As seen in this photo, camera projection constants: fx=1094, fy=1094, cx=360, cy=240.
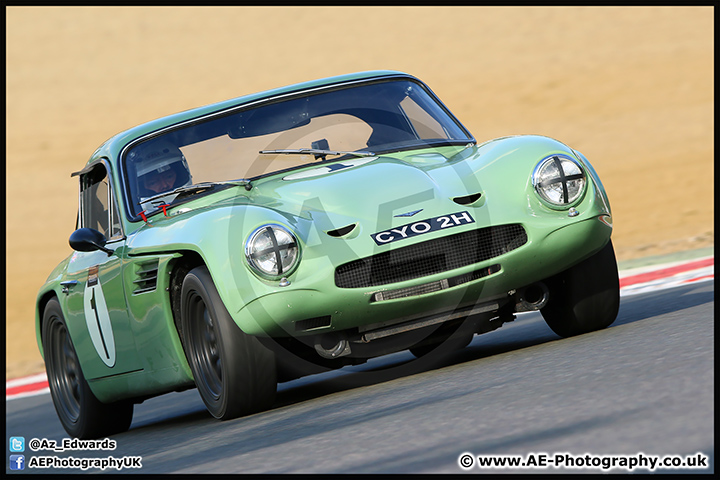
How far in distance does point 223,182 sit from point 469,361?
1.60 metres

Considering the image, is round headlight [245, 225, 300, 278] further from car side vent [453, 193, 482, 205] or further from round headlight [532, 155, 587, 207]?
round headlight [532, 155, 587, 207]

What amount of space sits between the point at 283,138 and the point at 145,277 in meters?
1.20

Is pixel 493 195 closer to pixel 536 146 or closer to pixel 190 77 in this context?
pixel 536 146

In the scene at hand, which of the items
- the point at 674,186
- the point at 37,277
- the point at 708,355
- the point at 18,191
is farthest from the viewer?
the point at 18,191

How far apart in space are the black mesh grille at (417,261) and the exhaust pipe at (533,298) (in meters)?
0.44

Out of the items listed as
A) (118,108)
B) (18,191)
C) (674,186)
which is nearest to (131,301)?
(674,186)

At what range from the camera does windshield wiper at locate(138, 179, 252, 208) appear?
18.7ft

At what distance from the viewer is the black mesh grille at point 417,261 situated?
16.0 ft

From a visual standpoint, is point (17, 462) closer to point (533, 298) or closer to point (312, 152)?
point (312, 152)

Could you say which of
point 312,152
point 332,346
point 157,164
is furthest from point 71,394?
point 332,346

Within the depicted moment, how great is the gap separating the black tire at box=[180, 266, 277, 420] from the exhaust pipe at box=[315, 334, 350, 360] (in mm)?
238

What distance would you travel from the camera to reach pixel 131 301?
5.71 m

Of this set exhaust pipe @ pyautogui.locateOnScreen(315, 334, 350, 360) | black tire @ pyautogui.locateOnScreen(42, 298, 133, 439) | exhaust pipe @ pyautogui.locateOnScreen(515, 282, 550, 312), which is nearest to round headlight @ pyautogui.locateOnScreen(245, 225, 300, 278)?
exhaust pipe @ pyautogui.locateOnScreen(315, 334, 350, 360)

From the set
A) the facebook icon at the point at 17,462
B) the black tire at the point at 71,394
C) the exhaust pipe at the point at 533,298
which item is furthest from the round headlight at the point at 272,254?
the black tire at the point at 71,394
